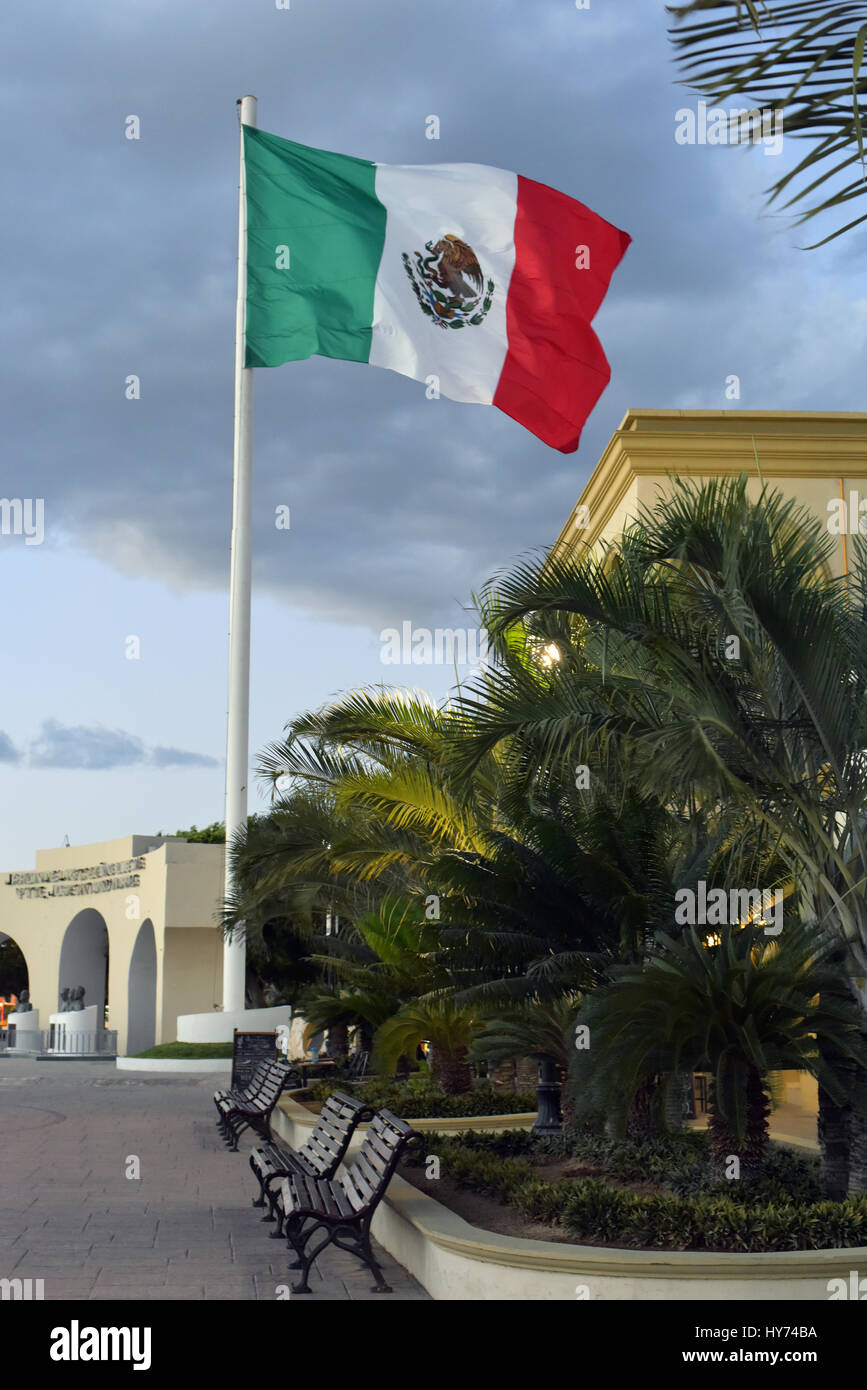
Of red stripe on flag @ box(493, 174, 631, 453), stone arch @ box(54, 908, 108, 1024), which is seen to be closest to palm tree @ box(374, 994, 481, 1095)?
red stripe on flag @ box(493, 174, 631, 453)

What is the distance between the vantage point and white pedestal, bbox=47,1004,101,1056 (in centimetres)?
3428

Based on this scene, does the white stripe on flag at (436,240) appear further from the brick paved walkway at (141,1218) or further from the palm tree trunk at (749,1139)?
the palm tree trunk at (749,1139)

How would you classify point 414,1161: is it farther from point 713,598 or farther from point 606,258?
point 606,258

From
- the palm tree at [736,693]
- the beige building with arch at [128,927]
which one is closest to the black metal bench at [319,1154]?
the palm tree at [736,693]

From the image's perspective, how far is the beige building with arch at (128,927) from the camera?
3722 centimetres

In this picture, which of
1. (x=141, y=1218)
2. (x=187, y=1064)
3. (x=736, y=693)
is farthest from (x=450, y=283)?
(x=187, y=1064)

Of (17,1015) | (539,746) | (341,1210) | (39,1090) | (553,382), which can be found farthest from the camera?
(17,1015)

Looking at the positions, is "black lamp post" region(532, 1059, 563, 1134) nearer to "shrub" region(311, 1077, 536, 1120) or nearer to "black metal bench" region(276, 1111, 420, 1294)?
"shrub" region(311, 1077, 536, 1120)

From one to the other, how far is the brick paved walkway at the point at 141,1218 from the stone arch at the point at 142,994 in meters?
22.5

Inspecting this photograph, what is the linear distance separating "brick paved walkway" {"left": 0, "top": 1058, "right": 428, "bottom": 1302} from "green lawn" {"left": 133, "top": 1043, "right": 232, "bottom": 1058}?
8985 millimetres

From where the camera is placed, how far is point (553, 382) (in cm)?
1984

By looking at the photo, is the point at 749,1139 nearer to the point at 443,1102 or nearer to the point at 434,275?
the point at 443,1102
